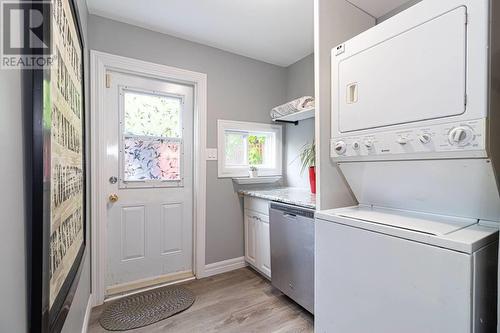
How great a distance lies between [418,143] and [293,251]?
122 centimetres

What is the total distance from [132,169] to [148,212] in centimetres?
45

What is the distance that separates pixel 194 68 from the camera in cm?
248

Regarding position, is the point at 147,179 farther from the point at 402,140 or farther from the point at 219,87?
the point at 402,140

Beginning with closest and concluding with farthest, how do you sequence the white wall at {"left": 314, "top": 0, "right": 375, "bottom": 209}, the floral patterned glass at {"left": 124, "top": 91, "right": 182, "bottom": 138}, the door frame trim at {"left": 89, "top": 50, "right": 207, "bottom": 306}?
1. the white wall at {"left": 314, "top": 0, "right": 375, "bottom": 209}
2. the door frame trim at {"left": 89, "top": 50, "right": 207, "bottom": 306}
3. the floral patterned glass at {"left": 124, "top": 91, "right": 182, "bottom": 138}

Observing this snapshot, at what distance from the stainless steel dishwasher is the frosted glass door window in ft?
3.84

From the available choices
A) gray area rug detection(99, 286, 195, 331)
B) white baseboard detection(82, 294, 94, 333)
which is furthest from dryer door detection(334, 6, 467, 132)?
white baseboard detection(82, 294, 94, 333)

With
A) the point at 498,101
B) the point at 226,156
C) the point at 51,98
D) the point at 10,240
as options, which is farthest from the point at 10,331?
the point at 226,156

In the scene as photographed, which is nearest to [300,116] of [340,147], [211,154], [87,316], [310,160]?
[310,160]

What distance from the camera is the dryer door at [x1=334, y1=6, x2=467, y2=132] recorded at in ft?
3.03

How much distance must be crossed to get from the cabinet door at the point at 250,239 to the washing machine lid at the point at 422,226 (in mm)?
1292

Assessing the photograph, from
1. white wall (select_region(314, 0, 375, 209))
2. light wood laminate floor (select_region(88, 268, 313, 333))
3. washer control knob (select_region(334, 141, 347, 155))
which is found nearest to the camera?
washer control knob (select_region(334, 141, 347, 155))

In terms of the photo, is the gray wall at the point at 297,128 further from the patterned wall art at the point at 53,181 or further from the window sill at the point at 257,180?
the patterned wall art at the point at 53,181

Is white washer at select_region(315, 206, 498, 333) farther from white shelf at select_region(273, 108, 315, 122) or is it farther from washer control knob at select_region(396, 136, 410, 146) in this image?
white shelf at select_region(273, 108, 315, 122)

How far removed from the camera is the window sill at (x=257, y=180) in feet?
8.91
